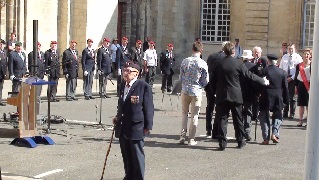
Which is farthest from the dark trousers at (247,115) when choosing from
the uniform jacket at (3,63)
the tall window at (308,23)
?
the tall window at (308,23)

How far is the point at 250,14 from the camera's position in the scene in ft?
107

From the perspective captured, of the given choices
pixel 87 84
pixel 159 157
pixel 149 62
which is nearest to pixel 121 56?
pixel 149 62

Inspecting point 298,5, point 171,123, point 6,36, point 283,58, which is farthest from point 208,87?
point 298,5

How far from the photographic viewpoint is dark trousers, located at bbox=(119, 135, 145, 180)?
9773 millimetres

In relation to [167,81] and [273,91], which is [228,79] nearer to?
[273,91]

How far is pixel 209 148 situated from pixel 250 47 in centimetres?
1969

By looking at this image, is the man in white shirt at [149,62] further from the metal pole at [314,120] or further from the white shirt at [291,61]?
the metal pole at [314,120]

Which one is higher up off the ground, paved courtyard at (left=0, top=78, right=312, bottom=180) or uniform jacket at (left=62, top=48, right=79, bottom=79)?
uniform jacket at (left=62, top=48, right=79, bottom=79)

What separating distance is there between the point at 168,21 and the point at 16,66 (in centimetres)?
1429

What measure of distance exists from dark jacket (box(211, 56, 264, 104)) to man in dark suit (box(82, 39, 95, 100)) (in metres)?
9.40

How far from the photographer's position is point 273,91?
1383 cm

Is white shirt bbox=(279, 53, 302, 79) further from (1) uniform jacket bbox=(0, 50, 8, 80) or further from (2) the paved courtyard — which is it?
(1) uniform jacket bbox=(0, 50, 8, 80)

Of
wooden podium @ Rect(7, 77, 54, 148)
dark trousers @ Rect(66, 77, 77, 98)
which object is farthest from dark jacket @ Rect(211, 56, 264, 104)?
dark trousers @ Rect(66, 77, 77, 98)

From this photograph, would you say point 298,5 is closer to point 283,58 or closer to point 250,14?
point 250,14
